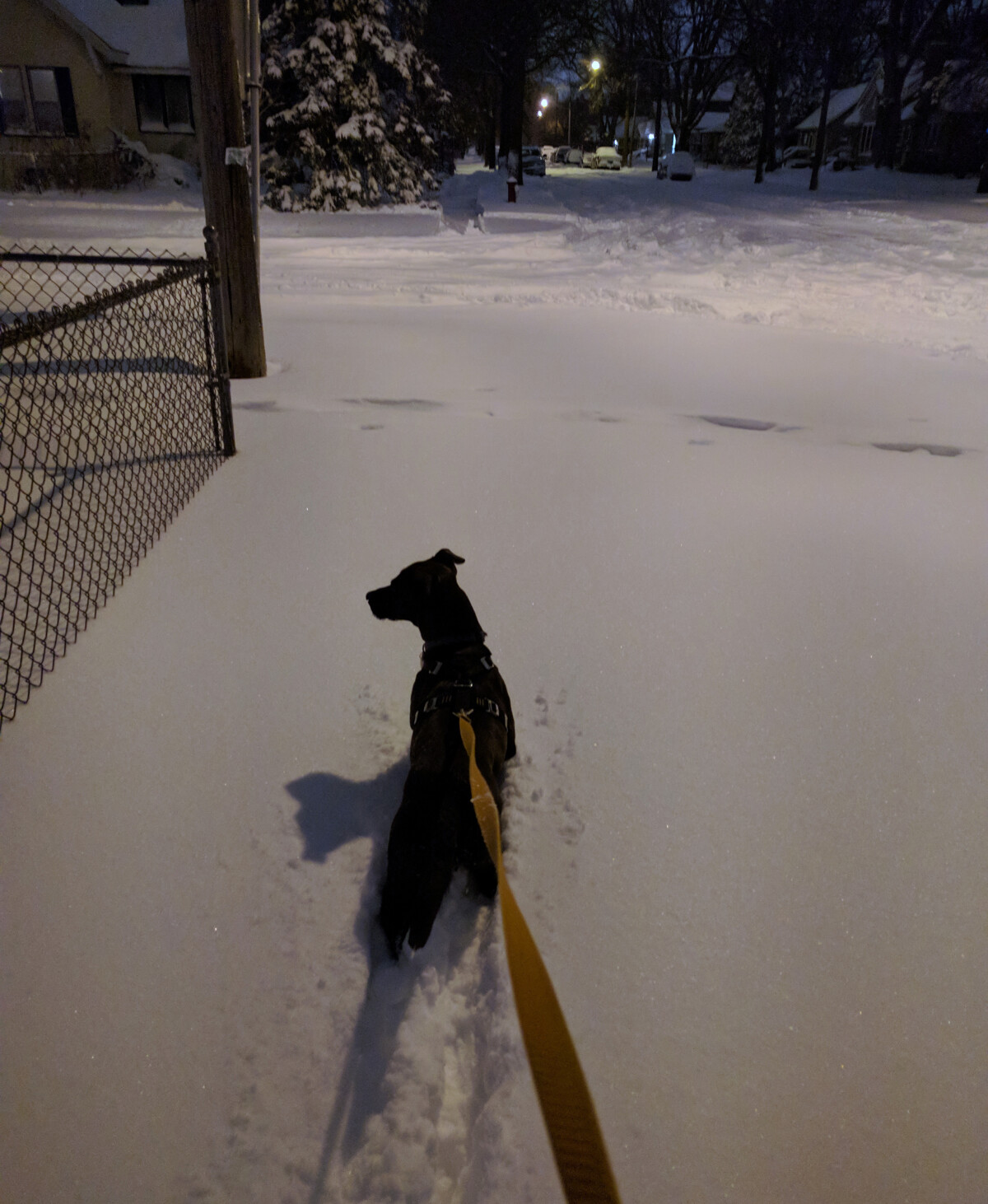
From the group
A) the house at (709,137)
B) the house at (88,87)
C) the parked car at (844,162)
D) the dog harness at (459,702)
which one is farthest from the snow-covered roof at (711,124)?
the dog harness at (459,702)

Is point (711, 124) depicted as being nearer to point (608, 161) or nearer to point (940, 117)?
point (608, 161)

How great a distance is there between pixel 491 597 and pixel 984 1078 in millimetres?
2304

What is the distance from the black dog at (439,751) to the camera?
6.21 feet

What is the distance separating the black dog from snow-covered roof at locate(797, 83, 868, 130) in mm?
52970

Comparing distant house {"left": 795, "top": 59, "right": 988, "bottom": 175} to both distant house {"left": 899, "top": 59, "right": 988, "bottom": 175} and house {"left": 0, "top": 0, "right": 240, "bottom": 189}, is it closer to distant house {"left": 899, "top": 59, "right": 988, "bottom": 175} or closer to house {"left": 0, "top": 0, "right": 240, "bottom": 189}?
distant house {"left": 899, "top": 59, "right": 988, "bottom": 175}

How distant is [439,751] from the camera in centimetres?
206

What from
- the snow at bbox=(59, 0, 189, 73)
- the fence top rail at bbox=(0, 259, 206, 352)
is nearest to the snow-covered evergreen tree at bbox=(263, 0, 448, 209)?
the snow at bbox=(59, 0, 189, 73)

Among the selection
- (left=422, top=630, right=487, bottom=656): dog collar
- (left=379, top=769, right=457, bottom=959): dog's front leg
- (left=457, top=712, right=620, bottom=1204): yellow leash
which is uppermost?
(left=422, top=630, right=487, bottom=656): dog collar

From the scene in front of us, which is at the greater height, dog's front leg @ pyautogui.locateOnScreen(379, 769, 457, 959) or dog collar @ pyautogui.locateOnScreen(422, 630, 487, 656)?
dog collar @ pyautogui.locateOnScreen(422, 630, 487, 656)

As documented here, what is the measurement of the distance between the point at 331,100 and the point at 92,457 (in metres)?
16.9

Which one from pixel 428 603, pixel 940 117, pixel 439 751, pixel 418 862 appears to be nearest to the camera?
pixel 418 862

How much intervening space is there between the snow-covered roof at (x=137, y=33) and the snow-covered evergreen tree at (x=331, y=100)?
5153 mm

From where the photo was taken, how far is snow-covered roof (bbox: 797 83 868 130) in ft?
144

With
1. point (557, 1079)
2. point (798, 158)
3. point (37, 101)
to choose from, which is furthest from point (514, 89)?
point (557, 1079)
